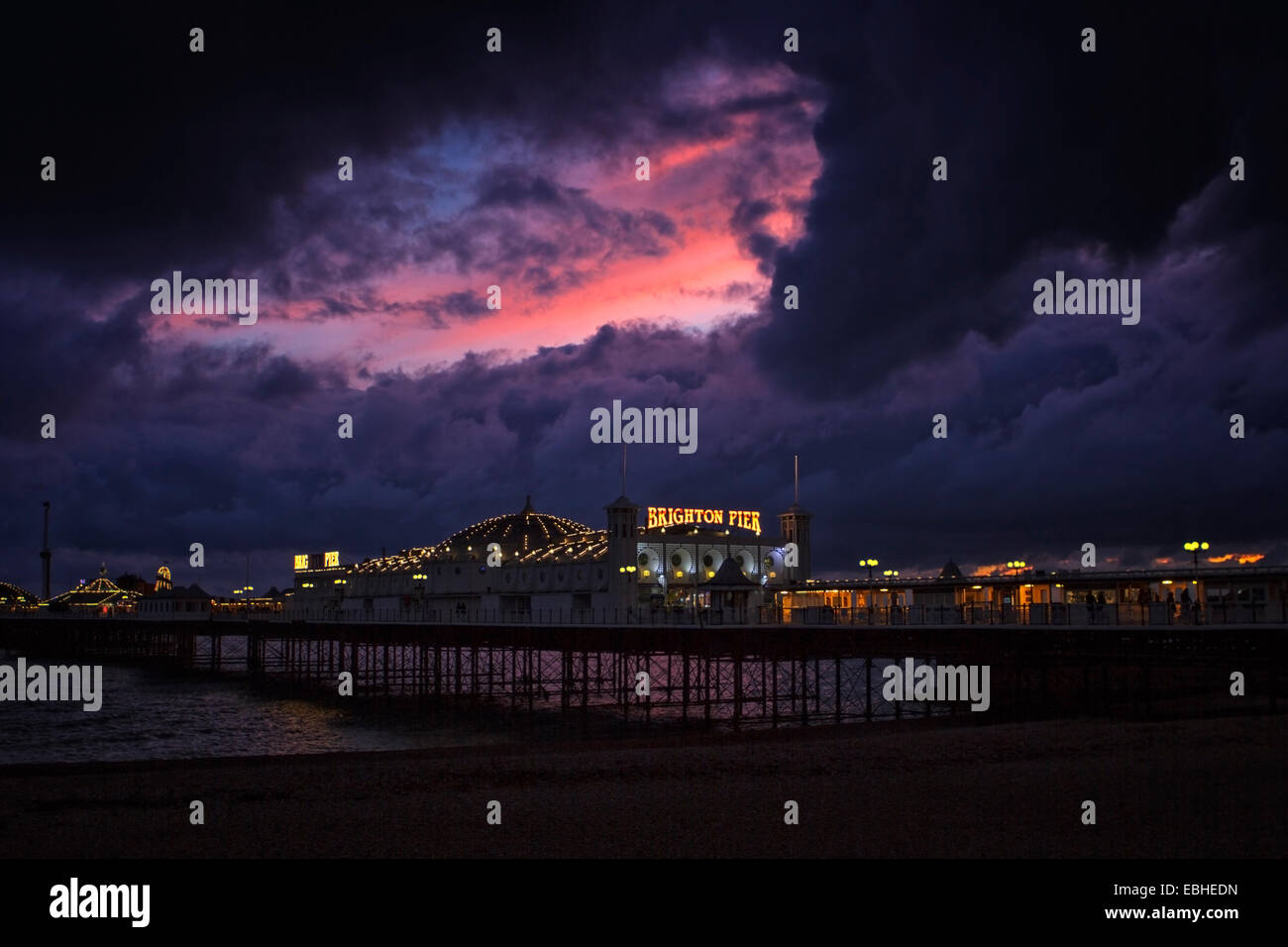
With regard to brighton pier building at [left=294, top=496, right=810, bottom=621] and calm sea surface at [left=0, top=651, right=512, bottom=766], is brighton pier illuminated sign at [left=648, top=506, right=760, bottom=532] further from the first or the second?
calm sea surface at [left=0, top=651, right=512, bottom=766]

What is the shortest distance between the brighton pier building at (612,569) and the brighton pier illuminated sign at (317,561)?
31879 millimetres

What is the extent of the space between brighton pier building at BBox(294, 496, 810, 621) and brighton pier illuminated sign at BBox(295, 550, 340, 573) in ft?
105

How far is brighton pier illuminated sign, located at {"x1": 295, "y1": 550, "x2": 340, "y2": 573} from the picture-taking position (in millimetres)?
136000

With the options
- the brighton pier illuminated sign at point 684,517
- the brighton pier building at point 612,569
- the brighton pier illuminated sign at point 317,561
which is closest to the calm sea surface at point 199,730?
the brighton pier building at point 612,569

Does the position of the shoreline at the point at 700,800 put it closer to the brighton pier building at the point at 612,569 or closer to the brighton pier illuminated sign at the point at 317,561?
the brighton pier building at the point at 612,569

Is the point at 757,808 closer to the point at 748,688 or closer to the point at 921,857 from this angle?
the point at 921,857

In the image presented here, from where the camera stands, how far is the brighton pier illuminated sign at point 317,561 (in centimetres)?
13600

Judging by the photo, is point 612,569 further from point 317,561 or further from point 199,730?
point 317,561

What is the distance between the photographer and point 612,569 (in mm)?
75500

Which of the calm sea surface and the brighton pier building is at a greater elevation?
the brighton pier building

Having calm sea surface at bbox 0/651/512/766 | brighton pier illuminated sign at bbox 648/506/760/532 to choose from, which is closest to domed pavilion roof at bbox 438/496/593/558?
brighton pier illuminated sign at bbox 648/506/760/532

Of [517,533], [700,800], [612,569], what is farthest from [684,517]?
[700,800]

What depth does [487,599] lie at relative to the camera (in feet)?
307
